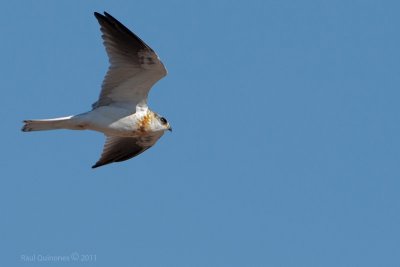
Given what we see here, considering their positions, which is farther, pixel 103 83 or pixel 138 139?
pixel 138 139

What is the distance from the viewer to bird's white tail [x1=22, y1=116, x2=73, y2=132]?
14.4m

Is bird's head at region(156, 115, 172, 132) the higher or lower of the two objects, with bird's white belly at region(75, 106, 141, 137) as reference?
higher

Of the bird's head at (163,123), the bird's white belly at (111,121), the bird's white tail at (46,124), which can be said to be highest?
the bird's head at (163,123)

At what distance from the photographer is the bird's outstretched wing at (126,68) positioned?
14.5 meters

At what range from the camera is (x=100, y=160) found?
Answer: 16.8 metres

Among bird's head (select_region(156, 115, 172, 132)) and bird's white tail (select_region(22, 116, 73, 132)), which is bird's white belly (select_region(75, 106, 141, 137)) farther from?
bird's head (select_region(156, 115, 172, 132))

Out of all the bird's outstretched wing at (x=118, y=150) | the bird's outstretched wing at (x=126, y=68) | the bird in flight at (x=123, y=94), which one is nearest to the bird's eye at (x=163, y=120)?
the bird in flight at (x=123, y=94)

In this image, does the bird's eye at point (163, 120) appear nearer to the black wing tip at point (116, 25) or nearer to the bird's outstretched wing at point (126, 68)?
the bird's outstretched wing at point (126, 68)

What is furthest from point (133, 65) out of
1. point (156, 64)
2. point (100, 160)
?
point (100, 160)

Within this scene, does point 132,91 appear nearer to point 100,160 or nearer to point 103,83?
point 103,83

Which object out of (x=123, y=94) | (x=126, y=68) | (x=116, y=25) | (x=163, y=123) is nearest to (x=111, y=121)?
(x=123, y=94)

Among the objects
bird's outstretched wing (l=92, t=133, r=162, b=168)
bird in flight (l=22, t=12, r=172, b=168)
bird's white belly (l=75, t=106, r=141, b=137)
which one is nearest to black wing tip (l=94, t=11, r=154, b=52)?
bird in flight (l=22, t=12, r=172, b=168)

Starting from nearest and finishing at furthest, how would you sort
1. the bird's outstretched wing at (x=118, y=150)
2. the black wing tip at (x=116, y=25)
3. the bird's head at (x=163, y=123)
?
the black wing tip at (x=116, y=25)
the bird's head at (x=163, y=123)
the bird's outstretched wing at (x=118, y=150)

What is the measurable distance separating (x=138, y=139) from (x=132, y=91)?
4.69 ft
